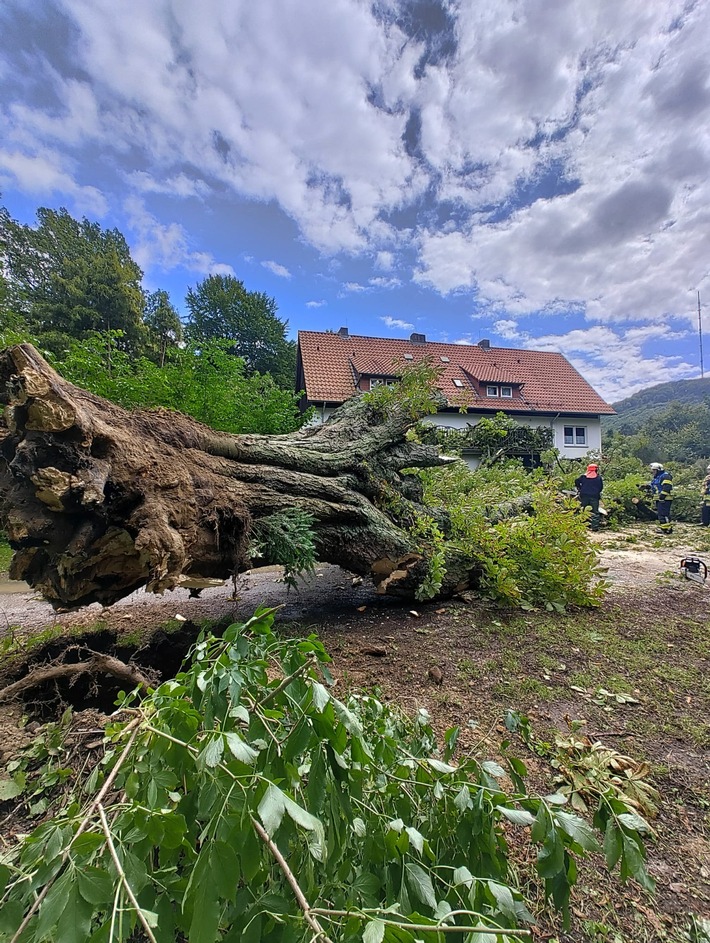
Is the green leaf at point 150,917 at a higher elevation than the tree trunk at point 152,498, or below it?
below

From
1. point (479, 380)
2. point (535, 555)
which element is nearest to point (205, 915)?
point (535, 555)

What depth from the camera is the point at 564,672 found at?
2.31 metres

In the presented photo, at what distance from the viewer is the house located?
17953 millimetres

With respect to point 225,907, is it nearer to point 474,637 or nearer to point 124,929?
point 124,929

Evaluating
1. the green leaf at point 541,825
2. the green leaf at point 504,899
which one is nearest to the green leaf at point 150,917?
the green leaf at point 504,899

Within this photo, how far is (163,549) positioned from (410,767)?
61.4 inches

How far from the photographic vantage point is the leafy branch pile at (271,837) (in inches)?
19.3

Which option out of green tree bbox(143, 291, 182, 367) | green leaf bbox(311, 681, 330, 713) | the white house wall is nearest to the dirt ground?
green leaf bbox(311, 681, 330, 713)

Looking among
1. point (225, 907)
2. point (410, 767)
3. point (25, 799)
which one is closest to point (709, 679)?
point (410, 767)

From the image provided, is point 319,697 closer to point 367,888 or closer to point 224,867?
point 224,867

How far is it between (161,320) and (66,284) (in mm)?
4922

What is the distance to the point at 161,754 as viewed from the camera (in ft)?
2.26

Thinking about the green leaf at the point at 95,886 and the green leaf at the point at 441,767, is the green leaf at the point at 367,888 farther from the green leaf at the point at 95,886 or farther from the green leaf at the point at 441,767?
the green leaf at the point at 95,886

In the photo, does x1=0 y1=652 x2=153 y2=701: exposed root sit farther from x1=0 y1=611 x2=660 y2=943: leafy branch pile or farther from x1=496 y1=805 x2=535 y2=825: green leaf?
x1=496 y1=805 x2=535 y2=825: green leaf
